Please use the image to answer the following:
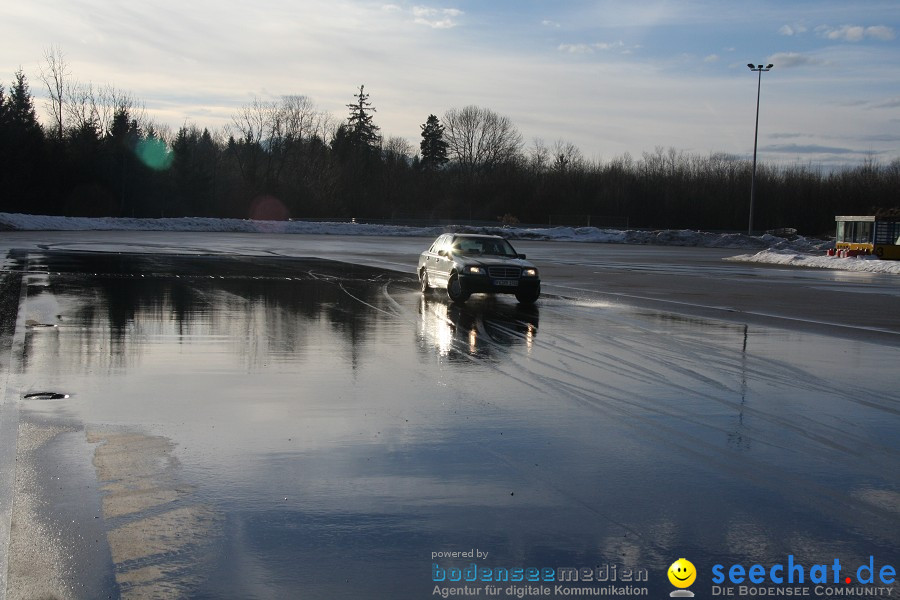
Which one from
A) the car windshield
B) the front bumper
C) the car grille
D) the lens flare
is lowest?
the front bumper

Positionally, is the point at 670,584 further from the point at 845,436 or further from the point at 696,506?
the point at 845,436

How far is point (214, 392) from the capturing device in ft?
31.0

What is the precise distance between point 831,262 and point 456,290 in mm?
29996

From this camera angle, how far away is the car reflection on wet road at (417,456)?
5.02 metres

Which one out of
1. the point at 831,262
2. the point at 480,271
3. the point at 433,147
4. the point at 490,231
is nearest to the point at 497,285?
the point at 480,271

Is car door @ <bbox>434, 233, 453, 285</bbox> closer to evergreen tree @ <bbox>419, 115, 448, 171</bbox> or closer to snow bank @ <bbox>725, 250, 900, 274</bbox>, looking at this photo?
snow bank @ <bbox>725, 250, 900, 274</bbox>

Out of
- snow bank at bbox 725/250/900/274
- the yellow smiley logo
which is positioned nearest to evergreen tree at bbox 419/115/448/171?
snow bank at bbox 725/250/900/274

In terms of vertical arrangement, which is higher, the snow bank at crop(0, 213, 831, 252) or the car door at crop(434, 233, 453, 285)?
the car door at crop(434, 233, 453, 285)

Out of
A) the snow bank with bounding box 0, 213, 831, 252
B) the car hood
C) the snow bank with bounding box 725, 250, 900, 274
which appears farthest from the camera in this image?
the snow bank with bounding box 0, 213, 831, 252

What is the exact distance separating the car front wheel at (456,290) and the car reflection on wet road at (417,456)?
17.6 ft

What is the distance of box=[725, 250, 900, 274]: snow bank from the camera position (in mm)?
40509

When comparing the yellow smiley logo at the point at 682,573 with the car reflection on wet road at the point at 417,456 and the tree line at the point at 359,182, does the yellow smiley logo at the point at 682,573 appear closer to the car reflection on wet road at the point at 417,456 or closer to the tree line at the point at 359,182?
the car reflection on wet road at the point at 417,456

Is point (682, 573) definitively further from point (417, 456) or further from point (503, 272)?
point (503, 272)

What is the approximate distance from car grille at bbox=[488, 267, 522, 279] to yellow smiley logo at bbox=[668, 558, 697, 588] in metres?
14.8
